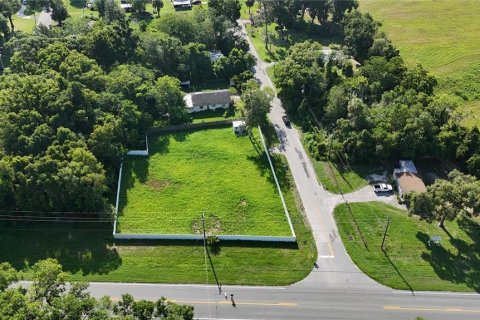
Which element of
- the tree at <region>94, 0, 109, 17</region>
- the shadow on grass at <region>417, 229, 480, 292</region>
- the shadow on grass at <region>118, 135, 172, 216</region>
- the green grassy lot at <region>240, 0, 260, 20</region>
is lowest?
the shadow on grass at <region>417, 229, 480, 292</region>

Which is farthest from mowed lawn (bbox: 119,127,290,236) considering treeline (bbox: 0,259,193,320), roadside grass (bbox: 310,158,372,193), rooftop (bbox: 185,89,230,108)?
treeline (bbox: 0,259,193,320)

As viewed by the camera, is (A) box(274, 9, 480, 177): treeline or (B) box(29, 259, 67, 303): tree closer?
(B) box(29, 259, 67, 303): tree

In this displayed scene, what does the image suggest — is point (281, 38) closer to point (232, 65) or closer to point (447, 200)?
point (232, 65)

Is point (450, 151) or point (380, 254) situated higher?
point (450, 151)

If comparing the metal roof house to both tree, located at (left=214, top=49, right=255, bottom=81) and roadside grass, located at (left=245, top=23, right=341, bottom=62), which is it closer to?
tree, located at (left=214, top=49, right=255, bottom=81)

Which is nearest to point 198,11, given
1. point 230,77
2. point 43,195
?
point 230,77

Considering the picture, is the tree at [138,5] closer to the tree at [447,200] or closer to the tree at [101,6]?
the tree at [101,6]

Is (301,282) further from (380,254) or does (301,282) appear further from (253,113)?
(253,113)
